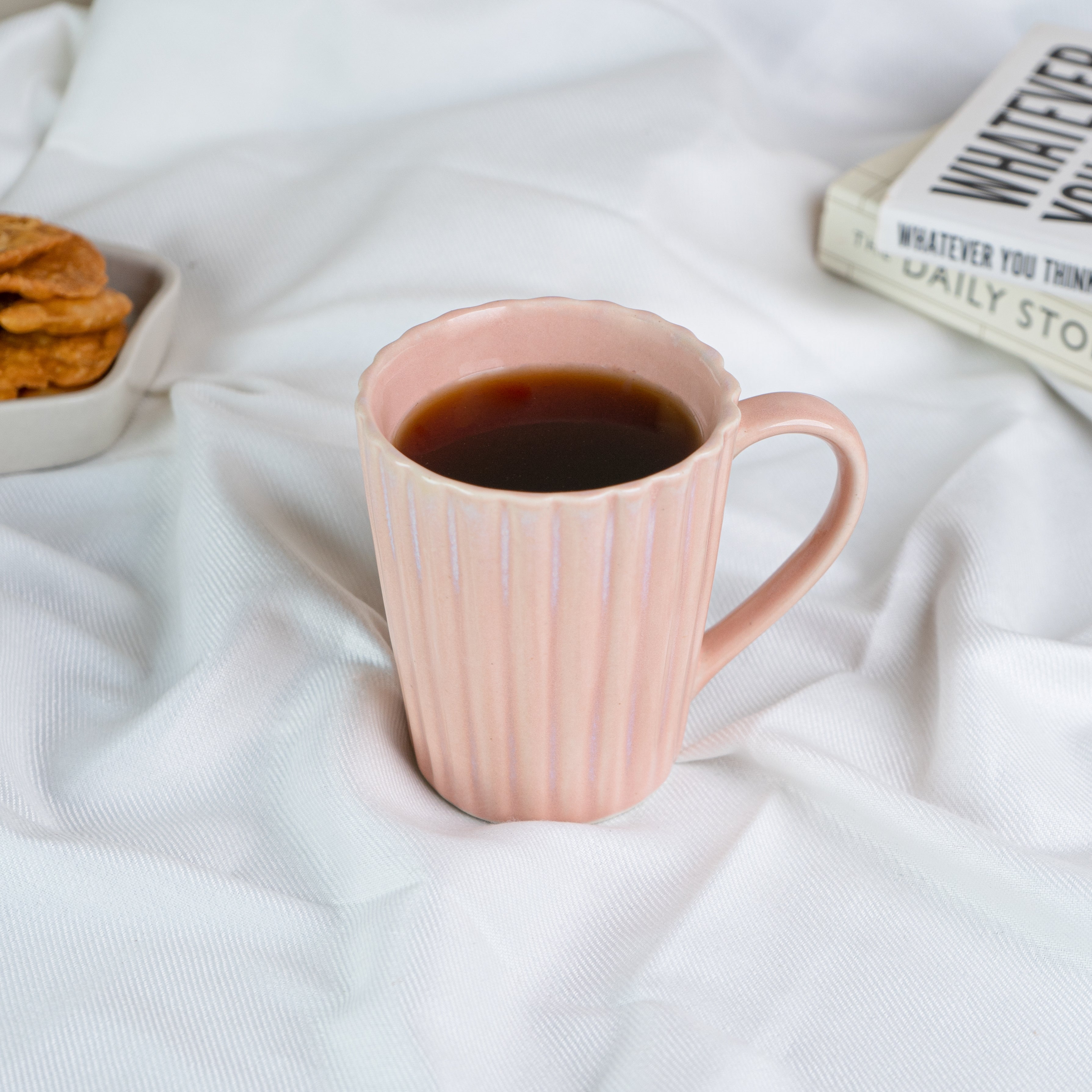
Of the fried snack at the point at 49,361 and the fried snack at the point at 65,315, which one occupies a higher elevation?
the fried snack at the point at 65,315

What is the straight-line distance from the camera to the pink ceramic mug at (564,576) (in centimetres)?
41

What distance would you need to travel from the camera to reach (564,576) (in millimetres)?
417

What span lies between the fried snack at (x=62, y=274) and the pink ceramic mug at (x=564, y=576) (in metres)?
0.29

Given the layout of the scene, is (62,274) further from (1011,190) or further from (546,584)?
(1011,190)

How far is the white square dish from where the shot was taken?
66 cm

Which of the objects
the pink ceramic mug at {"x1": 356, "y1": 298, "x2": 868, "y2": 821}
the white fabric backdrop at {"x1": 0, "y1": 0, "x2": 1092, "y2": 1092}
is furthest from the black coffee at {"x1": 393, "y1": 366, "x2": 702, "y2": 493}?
the white fabric backdrop at {"x1": 0, "y1": 0, "x2": 1092, "y2": 1092}

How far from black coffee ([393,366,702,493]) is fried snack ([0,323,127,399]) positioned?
11.5 inches

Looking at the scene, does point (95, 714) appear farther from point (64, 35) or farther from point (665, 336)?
point (64, 35)

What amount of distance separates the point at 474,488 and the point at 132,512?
0.34 meters

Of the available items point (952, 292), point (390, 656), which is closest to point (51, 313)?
point (390, 656)

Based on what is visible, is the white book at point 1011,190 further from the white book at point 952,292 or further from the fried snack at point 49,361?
the fried snack at point 49,361

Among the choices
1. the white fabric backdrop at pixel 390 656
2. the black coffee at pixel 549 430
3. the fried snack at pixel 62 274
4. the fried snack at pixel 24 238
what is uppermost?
the black coffee at pixel 549 430

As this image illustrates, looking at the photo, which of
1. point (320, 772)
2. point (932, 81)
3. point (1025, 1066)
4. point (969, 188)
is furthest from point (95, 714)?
point (932, 81)

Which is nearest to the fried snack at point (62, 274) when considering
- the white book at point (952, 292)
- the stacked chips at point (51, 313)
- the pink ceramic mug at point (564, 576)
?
the stacked chips at point (51, 313)
